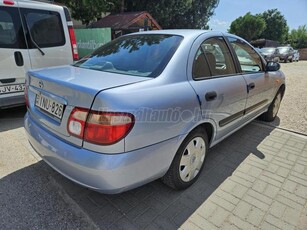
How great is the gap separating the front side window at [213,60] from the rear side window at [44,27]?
316 centimetres

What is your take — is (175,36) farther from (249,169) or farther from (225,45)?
(249,169)

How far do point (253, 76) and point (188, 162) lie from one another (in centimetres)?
165

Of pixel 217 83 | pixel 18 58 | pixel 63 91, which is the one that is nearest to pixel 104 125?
pixel 63 91

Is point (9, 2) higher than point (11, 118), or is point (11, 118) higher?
point (9, 2)

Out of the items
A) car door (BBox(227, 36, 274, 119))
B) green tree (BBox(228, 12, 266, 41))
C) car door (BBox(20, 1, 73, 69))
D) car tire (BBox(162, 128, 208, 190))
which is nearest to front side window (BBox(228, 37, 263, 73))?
car door (BBox(227, 36, 274, 119))

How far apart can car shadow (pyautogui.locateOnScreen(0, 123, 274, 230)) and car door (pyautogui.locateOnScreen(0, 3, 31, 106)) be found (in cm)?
179

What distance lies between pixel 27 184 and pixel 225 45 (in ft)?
8.99

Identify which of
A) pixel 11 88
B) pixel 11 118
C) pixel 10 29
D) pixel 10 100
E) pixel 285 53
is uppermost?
pixel 10 29

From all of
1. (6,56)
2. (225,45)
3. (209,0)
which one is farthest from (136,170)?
(209,0)

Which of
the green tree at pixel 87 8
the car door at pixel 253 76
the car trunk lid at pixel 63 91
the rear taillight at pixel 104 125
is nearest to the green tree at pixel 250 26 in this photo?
the green tree at pixel 87 8

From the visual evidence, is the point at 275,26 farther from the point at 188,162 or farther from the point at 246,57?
the point at 188,162

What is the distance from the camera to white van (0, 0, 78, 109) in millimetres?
3758

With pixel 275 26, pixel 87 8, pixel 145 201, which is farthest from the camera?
pixel 275 26

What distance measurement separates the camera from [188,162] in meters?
2.32
